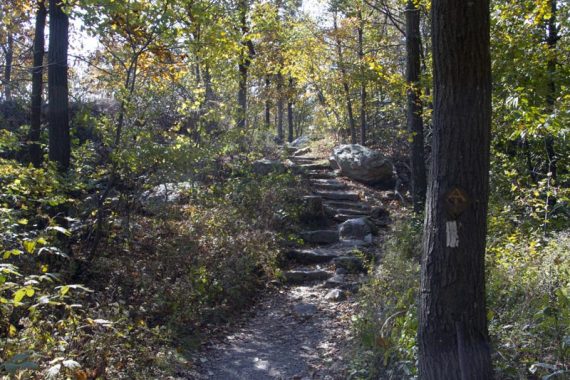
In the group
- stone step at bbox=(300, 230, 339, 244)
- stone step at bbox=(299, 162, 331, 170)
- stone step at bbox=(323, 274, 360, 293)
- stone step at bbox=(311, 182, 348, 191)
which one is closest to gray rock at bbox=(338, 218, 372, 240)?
stone step at bbox=(300, 230, 339, 244)

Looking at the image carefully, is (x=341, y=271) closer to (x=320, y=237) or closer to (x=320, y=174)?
(x=320, y=237)

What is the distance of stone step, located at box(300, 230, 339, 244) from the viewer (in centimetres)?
1182

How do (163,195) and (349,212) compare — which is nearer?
(163,195)

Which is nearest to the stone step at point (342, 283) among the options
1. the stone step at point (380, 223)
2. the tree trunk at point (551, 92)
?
the stone step at point (380, 223)

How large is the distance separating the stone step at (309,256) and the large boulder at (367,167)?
18.9 feet

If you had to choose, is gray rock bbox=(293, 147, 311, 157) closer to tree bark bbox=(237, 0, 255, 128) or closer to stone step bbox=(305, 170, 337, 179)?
stone step bbox=(305, 170, 337, 179)

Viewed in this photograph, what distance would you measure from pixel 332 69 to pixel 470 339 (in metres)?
15.7

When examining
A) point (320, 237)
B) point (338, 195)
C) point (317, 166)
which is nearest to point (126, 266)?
point (320, 237)

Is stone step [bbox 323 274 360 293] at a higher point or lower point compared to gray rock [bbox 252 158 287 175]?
lower

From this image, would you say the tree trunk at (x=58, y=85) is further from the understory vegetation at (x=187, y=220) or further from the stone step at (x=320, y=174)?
the stone step at (x=320, y=174)

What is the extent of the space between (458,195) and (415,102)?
793cm

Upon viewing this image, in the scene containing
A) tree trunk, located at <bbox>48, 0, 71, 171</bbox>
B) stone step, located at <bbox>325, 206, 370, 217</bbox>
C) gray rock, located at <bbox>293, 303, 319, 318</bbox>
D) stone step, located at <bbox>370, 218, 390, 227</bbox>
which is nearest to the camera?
gray rock, located at <bbox>293, 303, 319, 318</bbox>

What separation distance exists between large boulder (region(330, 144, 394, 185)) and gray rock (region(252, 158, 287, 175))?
2267 mm

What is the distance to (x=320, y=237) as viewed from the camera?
11883 mm
